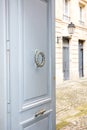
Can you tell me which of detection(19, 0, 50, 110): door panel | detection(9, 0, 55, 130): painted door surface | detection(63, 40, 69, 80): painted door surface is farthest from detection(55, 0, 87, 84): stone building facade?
detection(19, 0, 50, 110): door panel

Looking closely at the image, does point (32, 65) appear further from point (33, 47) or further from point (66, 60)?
point (66, 60)

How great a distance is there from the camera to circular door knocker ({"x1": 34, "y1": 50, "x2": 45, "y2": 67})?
2.42 metres

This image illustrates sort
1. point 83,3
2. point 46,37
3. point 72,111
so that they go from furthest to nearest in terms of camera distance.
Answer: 1. point 83,3
2. point 72,111
3. point 46,37

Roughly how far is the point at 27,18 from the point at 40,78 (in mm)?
604

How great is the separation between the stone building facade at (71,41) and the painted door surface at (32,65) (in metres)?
10.2

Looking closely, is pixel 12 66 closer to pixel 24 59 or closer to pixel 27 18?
pixel 24 59

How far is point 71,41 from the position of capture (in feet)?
49.2

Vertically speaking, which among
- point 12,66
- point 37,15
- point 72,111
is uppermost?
point 37,15

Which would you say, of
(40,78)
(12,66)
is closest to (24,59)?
(12,66)

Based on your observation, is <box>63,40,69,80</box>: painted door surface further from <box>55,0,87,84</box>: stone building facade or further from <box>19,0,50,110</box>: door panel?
<box>19,0,50,110</box>: door panel

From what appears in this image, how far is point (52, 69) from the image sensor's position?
108 inches

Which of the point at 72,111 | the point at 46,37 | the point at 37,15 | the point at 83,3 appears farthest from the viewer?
the point at 83,3

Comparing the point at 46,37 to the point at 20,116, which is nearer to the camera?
the point at 20,116

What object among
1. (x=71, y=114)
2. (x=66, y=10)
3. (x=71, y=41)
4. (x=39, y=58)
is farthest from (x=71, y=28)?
(x=39, y=58)
